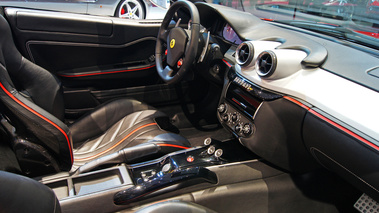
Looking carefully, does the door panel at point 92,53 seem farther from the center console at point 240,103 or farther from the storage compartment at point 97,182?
the storage compartment at point 97,182

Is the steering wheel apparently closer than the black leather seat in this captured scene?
No

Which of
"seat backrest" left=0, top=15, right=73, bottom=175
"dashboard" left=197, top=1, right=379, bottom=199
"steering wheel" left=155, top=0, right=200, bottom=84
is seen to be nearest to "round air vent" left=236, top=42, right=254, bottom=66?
"dashboard" left=197, top=1, right=379, bottom=199

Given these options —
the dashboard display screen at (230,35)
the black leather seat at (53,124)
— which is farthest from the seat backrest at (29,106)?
the dashboard display screen at (230,35)

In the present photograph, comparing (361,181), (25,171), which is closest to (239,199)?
(361,181)

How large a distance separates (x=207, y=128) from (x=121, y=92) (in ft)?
2.45

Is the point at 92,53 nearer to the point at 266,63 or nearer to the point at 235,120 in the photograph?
the point at 235,120

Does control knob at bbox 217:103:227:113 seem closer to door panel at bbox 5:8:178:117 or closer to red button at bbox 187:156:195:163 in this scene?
red button at bbox 187:156:195:163

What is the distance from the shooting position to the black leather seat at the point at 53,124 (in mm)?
1212

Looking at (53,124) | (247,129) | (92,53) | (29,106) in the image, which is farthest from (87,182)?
(92,53)

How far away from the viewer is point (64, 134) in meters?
1.28

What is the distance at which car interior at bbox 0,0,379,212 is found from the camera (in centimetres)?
104

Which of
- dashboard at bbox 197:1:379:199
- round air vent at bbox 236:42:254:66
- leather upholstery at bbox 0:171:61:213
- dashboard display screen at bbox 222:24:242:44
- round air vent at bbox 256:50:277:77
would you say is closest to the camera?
leather upholstery at bbox 0:171:61:213

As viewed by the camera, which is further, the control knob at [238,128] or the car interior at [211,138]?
the control knob at [238,128]

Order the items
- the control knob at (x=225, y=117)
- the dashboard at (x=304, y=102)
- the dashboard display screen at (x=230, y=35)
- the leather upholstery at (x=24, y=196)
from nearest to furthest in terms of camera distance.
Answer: the leather upholstery at (x=24, y=196)
the dashboard at (x=304, y=102)
the control knob at (x=225, y=117)
the dashboard display screen at (x=230, y=35)
